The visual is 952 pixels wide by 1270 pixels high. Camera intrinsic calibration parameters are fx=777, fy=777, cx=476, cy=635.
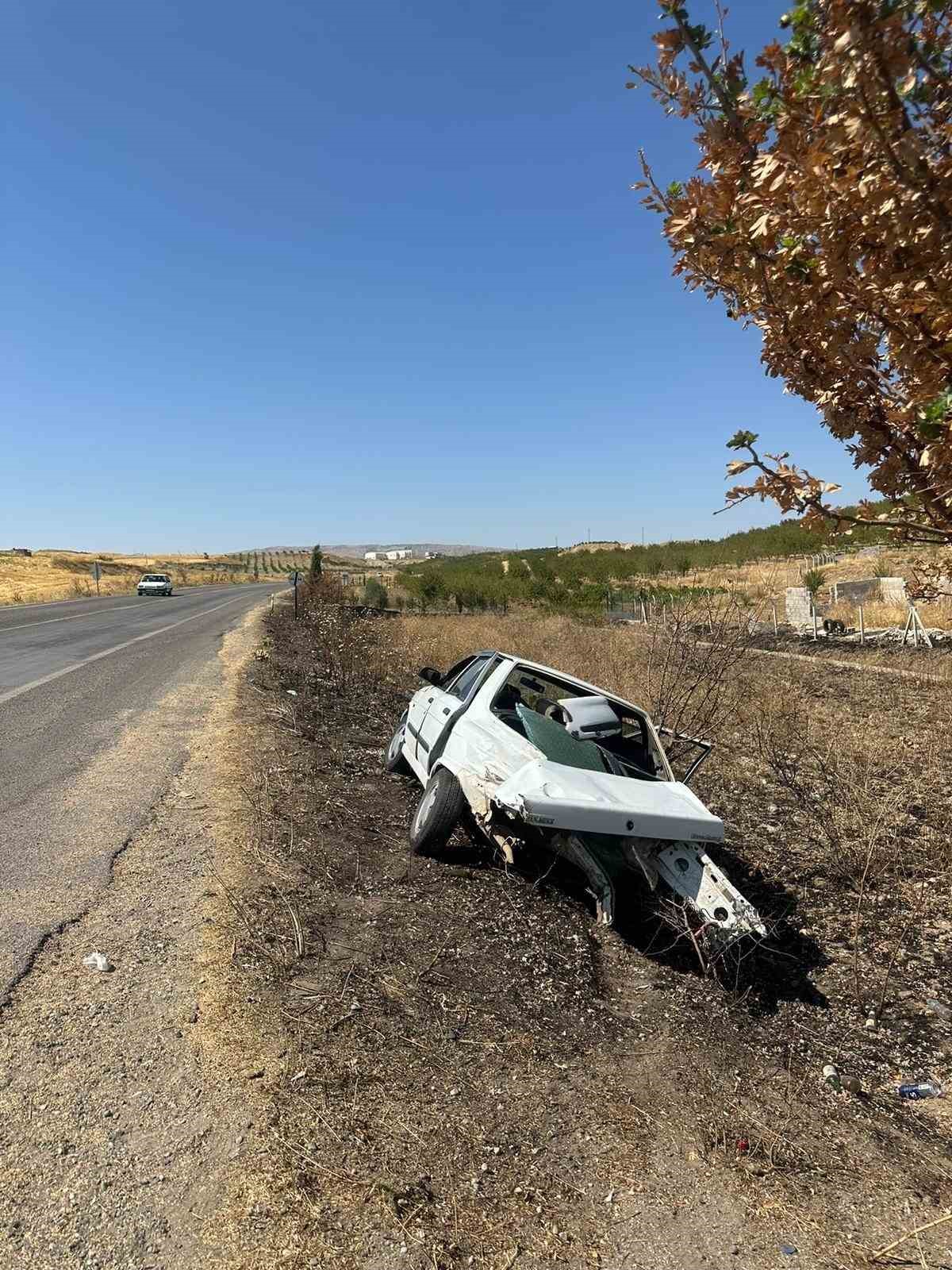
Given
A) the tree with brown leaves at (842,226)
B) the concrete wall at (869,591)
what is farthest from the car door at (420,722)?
the concrete wall at (869,591)

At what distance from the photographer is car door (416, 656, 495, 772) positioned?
241 inches

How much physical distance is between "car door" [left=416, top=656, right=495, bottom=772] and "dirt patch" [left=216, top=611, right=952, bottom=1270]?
828mm

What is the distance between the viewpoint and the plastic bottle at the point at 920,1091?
3758 millimetres

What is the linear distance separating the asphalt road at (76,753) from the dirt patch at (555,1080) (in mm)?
1064

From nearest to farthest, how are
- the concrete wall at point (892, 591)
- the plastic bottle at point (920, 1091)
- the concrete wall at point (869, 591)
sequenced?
the plastic bottle at point (920, 1091), the concrete wall at point (892, 591), the concrete wall at point (869, 591)

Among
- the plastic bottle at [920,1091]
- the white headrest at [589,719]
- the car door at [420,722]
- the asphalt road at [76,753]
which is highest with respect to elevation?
the white headrest at [589,719]

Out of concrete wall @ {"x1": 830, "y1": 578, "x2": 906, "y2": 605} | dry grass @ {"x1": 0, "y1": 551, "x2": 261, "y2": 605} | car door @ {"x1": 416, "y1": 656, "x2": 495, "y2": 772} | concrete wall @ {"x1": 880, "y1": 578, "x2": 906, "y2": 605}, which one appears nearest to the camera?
car door @ {"x1": 416, "y1": 656, "x2": 495, "y2": 772}

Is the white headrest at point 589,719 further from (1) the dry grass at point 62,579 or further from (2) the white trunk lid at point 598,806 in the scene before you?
(1) the dry grass at point 62,579

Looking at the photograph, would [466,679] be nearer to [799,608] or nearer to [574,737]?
[574,737]

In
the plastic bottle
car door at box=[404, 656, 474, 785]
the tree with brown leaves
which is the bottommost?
the plastic bottle

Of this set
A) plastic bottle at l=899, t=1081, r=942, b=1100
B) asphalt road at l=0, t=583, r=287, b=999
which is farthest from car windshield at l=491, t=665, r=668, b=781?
asphalt road at l=0, t=583, r=287, b=999

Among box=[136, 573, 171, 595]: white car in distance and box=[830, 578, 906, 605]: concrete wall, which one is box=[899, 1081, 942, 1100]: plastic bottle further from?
box=[136, 573, 171, 595]: white car in distance

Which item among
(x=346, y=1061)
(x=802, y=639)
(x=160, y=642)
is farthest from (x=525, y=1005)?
(x=802, y=639)

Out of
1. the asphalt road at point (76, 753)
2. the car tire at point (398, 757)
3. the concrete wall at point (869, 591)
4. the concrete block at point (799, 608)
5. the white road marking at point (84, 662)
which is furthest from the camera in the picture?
the concrete wall at point (869, 591)
